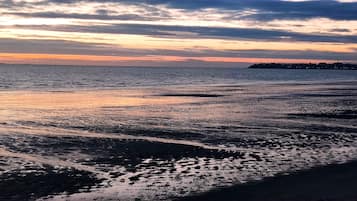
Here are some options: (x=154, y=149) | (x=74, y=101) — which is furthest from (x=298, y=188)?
(x=74, y=101)

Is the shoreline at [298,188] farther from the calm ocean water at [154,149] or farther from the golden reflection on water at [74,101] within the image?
the golden reflection on water at [74,101]

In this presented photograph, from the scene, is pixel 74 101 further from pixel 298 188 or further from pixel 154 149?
pixel 298 188

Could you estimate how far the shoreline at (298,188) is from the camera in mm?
11656

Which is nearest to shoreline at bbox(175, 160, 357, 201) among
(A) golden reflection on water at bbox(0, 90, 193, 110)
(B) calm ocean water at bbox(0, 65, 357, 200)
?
(B) calm ocean water at bbox(0, 65, 357, 200)

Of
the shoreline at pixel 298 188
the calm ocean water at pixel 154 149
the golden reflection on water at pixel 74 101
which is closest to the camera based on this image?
the shoreline at pixel 298 188

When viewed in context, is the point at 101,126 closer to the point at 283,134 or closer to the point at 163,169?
the point at 283,134

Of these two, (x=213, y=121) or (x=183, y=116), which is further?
(x=183, y=116)

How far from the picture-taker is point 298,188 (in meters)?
12.6

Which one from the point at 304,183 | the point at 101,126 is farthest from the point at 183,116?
the point at 304,183

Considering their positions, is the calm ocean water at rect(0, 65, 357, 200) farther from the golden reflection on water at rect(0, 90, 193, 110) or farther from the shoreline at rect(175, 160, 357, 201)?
the golden reflection on water at rect(0, 90, 193, 110)

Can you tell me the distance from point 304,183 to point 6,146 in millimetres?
Answer: 10725

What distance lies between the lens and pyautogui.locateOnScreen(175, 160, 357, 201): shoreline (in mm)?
11656

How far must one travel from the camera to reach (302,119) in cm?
2903

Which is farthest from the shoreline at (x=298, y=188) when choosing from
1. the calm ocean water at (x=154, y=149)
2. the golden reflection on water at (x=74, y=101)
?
the golden reflection on water at (x=74, y=101)
